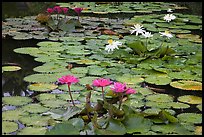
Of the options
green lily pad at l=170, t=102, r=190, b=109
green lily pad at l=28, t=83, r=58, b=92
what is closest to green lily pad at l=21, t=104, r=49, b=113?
green lily pad at l=28, t=83, r=58, b=92

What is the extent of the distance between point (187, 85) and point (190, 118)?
67cm

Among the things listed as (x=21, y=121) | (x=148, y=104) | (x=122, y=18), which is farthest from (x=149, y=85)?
(x=122, y=18)

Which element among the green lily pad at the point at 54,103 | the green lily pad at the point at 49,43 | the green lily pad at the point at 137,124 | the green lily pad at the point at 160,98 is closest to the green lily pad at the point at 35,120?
the green lily pad at the point at 54,103

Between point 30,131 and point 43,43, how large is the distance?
86.9 inches

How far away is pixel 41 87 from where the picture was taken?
301 cm

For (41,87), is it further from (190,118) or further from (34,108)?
(190,118)

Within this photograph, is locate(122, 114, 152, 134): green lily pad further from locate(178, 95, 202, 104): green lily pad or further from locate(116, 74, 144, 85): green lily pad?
locate(116, 74, 144, 85): green lily pad

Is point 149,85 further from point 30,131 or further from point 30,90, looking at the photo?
point 30,131

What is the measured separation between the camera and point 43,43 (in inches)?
172

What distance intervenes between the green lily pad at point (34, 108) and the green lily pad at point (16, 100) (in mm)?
71

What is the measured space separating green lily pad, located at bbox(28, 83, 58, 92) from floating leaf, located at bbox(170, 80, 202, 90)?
36.3 inches

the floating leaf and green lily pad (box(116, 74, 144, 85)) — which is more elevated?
green lily pad (box(116, 74, 144, 85))

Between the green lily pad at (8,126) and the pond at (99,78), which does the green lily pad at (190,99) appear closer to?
the pond at (99,78)

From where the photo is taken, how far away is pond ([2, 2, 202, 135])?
2316 mm
